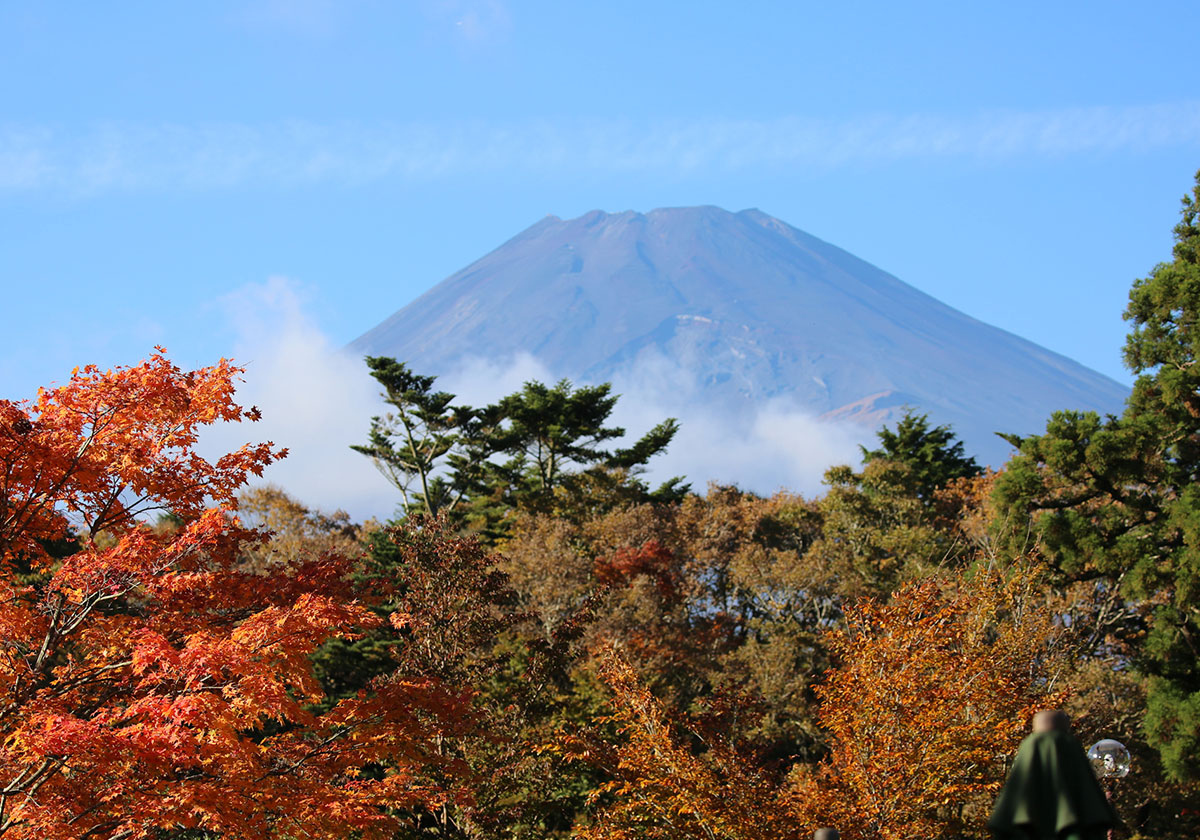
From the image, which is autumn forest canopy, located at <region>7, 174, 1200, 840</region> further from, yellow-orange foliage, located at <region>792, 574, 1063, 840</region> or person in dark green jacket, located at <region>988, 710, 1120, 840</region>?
person in dark green jacket, located at <region>988, 710, 1120, 840</region>

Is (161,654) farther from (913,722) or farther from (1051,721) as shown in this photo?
(913,722)

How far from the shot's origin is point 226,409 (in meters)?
A: 8.75

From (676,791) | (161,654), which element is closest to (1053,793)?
(161,654)

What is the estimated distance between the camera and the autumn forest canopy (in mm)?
7656

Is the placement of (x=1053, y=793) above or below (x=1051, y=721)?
below

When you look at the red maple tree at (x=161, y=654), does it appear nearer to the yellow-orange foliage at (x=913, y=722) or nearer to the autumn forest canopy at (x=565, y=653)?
the autumn forest canopy at (x=565, y=653)

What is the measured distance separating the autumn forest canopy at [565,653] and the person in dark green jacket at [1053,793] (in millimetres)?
4934

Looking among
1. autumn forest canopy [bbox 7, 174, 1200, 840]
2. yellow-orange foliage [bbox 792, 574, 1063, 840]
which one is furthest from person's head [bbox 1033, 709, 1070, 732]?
yellow-orange foliage [bbox 792, 574, 1063, 840]

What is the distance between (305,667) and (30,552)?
2894 mm

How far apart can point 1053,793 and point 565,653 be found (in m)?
9.54

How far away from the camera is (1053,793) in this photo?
390 centimetres

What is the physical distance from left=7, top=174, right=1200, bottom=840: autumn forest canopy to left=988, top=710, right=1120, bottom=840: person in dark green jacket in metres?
4.93

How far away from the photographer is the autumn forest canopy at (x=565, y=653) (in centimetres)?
766

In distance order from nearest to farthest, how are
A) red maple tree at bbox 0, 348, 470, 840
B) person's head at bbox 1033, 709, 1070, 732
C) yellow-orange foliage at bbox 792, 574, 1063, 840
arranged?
person's head at bbox 1033, 709, 1070, 732
red maple tree at bbox 0, 348, 470, 840
yellow-orange foliage at bbox 792, 574, 1063, 840
